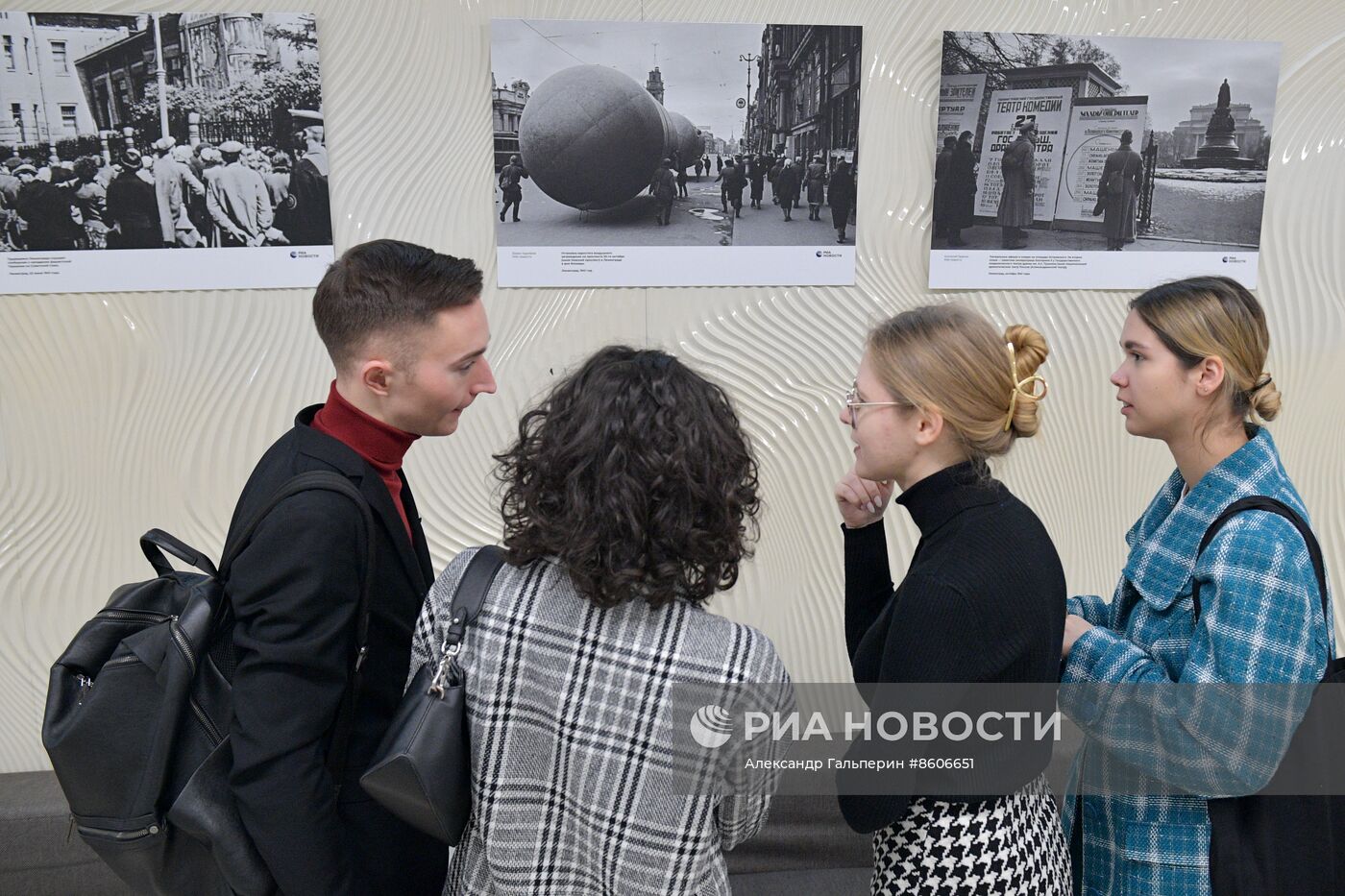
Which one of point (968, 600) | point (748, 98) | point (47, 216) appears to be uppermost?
point (748, 98)

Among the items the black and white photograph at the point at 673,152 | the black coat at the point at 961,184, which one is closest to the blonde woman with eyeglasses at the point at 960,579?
Result: the black and white photograph at the point at 673,152

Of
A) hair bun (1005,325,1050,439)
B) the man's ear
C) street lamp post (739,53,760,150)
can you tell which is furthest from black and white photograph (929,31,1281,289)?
the man's ear

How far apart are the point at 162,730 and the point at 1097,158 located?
320cm

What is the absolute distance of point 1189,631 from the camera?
5.43 ft

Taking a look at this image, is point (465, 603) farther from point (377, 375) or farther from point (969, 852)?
point (969, 852)

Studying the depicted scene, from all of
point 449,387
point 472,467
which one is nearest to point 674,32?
point 472,467

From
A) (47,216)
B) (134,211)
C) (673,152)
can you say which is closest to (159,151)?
(134,211)

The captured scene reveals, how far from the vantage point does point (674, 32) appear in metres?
3.05

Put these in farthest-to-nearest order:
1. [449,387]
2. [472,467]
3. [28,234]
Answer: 1. [472,467]
2. [28,234]
3. [449,387]

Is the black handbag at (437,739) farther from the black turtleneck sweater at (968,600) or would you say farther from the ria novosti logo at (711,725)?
the black turtleneck sweater at (968,600)

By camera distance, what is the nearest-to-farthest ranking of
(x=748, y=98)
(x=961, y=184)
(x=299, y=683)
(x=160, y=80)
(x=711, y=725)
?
1. (x=711, y=725)
2. (x=299, y=683)
3. (x=160, y=80)
4. (x=748, y=98)
5. (x=961, y=184)

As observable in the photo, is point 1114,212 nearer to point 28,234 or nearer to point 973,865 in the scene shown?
point 973,865

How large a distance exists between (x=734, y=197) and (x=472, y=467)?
1.27 metres

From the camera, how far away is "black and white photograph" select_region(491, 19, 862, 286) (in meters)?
3.02
